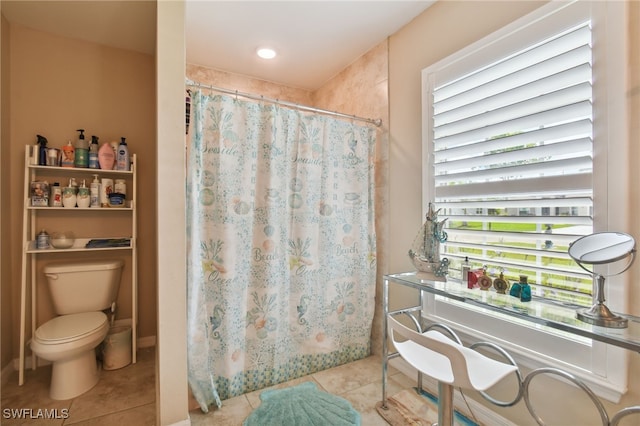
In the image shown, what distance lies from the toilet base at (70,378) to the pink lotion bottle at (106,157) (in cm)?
130

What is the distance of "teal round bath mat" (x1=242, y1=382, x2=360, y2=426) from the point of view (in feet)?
5.19

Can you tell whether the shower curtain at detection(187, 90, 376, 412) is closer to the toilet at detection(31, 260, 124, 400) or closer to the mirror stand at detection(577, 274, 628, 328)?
the toilet at detection(31, 260, 124, 400)

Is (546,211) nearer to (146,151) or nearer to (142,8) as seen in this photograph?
(142,8)

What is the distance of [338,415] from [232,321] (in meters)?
0.80

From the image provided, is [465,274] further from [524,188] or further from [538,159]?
[538,159]

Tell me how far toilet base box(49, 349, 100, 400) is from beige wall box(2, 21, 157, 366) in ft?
1.80

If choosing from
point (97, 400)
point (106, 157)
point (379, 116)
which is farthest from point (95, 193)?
point (379, 116)

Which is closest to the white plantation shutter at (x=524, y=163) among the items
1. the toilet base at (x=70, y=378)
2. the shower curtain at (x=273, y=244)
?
the shower curtain at (x=273, y=244)

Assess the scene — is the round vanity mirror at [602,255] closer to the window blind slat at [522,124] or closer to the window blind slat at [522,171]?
the window blind slat at [522,171]

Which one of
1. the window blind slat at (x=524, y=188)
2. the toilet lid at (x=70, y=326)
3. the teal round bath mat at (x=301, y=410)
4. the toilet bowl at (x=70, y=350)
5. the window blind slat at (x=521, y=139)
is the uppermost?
the window blind slat at (x=521, y=139)

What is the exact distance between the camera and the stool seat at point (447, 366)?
985 mm

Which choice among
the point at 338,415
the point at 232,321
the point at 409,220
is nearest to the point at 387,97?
the point at 409,220

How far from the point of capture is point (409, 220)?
6.77 ft

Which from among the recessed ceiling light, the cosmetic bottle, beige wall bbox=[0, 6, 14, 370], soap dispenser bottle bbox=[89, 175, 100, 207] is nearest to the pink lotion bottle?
soap dispenser bottle bbox=[89, 175, 100, 207]
